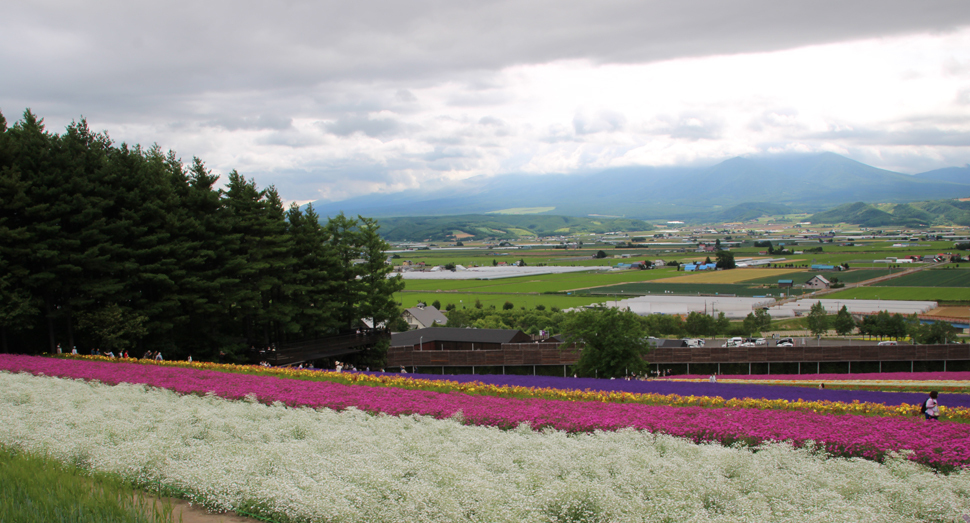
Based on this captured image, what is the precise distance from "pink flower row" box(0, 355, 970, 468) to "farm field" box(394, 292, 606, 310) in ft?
218

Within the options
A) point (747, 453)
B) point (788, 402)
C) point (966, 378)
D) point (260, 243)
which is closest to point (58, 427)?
point (747, 453)

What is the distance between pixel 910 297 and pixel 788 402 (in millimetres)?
85600

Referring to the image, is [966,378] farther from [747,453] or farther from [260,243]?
[260,243]

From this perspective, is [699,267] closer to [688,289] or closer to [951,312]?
[688,289]

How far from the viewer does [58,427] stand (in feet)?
37.6

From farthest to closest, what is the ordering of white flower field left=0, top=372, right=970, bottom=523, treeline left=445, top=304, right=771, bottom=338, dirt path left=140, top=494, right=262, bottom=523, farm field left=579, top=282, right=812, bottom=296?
farm field left=579, top=282, right=812, bottom=296 < treeline left=445, top=304, right=771, bottom=338 < dirt path left=140, top=494, right=262, bottom=523 < white flower field left=0, top=372, right=970, bottom=523

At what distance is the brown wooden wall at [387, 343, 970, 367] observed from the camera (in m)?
35.1

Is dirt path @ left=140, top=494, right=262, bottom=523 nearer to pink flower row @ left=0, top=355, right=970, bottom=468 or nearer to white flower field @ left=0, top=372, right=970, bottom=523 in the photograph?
white flower field @ left=0, top=372, right=970, bottom=523

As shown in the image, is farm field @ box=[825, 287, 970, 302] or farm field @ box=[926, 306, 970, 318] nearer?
farm field @ box=[926, 306, 970, 318]

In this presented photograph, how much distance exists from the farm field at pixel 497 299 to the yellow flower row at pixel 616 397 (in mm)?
61934

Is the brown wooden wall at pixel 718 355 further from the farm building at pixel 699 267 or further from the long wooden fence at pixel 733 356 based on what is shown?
the farm building at pixel 699 267

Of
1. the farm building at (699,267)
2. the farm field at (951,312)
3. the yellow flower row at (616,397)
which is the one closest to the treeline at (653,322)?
the farm field at (951,312)

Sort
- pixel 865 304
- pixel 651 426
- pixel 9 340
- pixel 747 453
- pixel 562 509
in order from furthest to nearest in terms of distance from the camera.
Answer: pixel 865 304 < pixel 9 340 < pixel 651 426 < pixel 747 453 < pixel 562 509

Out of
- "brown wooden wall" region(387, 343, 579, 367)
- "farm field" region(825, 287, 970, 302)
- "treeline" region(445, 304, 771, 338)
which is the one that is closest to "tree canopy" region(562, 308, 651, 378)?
"brown wooden wall" region(387, 343, 579, 367)
